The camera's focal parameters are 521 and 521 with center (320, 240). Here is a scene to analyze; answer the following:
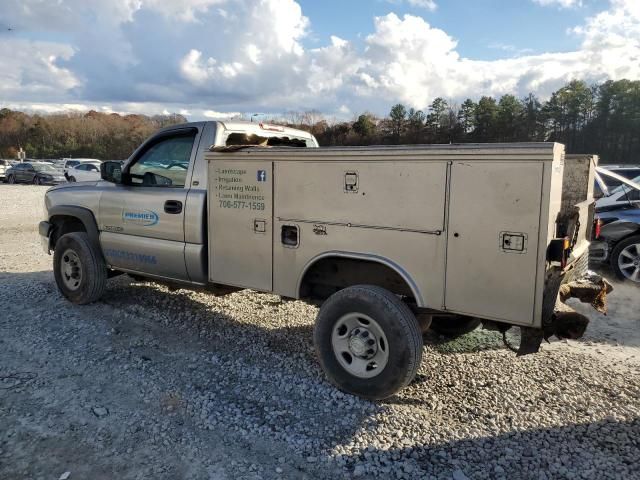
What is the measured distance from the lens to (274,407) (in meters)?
3.89

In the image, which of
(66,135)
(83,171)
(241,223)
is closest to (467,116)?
(83,171)

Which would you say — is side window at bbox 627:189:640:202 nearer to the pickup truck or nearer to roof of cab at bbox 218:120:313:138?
the pickup truck

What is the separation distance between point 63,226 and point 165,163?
2177 millimetres

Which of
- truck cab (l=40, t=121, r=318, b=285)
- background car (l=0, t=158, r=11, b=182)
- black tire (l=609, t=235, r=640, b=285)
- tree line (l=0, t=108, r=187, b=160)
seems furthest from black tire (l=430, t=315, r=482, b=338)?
tree line (l=0, t=108, r=187, b=160)

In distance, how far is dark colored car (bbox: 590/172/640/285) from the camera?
781cm

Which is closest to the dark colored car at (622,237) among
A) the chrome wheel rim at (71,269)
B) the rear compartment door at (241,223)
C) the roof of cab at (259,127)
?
the roof of cab at (259,127)

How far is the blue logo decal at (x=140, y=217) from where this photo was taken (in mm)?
5398

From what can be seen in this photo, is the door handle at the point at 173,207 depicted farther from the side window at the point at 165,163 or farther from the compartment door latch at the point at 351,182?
the compartment door latch at the point at 351,182

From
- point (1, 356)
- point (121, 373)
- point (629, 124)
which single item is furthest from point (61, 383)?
point (629, 124)

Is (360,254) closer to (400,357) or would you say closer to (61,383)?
(400,357)

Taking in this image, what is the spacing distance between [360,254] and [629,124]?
147 feet

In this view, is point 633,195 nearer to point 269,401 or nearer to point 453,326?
point 453,326

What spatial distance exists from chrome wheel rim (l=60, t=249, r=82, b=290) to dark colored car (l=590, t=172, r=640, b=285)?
724 cm

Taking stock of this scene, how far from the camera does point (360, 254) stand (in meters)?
4.04
